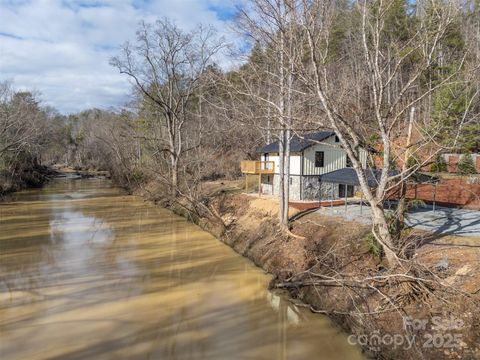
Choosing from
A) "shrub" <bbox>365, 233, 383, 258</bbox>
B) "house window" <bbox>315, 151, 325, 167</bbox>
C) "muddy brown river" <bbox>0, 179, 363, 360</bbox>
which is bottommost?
→ "muddy brown river" <bbox>0, 179, 363, 360</bbox>

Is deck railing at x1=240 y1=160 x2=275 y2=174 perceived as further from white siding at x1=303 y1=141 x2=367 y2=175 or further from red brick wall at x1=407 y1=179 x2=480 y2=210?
red brick wall at x1=407 y1=179 x2=480 y2=210

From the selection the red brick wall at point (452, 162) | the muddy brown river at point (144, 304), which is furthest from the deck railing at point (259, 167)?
the red brick wall at point (452, 162)

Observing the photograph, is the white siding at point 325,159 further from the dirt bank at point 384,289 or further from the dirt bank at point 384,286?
the dirt bank at point 384,289

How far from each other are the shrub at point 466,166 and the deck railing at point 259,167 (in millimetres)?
12241

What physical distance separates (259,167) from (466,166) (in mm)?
13627

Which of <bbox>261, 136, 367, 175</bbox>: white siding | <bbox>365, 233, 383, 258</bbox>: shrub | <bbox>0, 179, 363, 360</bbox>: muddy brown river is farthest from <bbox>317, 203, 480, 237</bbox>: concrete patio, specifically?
<bbox>0, 179, 363, 360</bbox>: muddy brown river

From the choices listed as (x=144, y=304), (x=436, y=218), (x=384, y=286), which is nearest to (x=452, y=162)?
(x=436, y=218)

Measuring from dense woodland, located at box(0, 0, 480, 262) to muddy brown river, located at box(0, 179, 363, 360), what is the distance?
12.4ft

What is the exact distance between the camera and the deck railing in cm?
2722

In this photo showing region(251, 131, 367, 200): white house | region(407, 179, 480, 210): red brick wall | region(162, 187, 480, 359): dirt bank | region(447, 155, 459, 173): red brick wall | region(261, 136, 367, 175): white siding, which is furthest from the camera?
region(447, 155, 459, 173): red brick wall

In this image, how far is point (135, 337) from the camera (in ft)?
33.0

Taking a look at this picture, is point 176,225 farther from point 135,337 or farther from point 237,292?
point 135,337

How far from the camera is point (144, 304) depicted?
12289 mm

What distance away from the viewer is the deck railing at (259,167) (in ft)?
89.3
